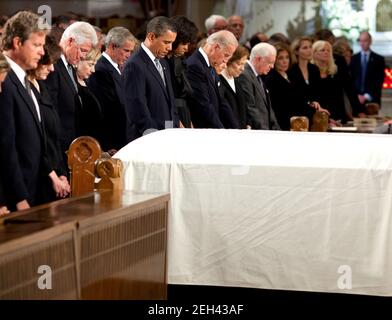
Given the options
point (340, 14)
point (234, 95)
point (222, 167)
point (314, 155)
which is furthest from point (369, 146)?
point (340, 14)

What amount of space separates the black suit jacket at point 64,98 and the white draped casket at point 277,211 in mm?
788

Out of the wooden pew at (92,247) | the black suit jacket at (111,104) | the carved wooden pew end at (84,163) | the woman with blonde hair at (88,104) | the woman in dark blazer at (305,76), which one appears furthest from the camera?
the woman in dark blazer at (305,76)

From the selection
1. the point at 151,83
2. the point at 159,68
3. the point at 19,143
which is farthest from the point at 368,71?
the point at 19,143

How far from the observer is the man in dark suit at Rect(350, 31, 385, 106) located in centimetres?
1666

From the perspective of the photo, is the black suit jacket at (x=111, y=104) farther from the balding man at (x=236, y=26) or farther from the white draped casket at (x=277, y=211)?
the balding man at (x=236, y=26)

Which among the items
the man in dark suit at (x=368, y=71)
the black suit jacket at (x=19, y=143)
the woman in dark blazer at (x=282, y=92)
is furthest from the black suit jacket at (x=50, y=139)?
the man in dark suit at (x=368, y=71)

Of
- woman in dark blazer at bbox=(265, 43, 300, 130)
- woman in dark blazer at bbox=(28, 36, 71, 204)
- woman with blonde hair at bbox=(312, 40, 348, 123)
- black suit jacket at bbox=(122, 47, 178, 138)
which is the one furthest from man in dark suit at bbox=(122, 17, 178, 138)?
woman with blonde hair at bbox=(312, 40, 348, 123)

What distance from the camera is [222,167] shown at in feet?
22.6

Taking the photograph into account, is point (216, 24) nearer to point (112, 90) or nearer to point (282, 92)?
point (282, 92)

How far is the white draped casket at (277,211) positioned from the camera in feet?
22.1

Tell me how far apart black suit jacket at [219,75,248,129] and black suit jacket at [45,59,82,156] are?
2258 mm

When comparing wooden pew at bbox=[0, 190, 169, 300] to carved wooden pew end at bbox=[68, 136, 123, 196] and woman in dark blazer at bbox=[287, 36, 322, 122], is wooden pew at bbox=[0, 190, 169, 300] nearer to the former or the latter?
carved wooden pew end at bbox=[68, 136, 123, 196]

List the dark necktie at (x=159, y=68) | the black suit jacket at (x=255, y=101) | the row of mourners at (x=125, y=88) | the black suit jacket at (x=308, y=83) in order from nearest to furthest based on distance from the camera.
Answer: the row of mourners at (x=125, y=88)
the dark necktie at (x=159, y=68)
the black suit jacket at (x=255, y=101)
the black suit jacket at (x=308, y=83)
